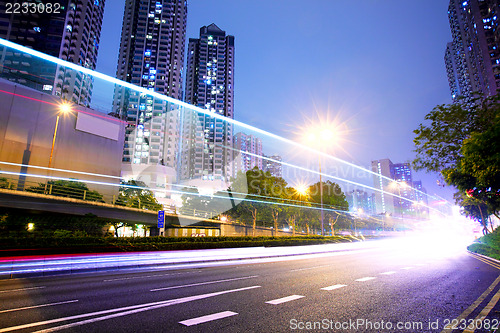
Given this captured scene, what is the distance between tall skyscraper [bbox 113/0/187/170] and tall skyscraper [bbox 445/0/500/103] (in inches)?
4073

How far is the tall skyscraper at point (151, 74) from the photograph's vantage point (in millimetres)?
118062

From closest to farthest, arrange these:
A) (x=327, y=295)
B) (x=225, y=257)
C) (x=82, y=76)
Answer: (x=327, y=295)
(x=225, y=257)
(x=82, y=76)

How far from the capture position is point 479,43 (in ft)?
252

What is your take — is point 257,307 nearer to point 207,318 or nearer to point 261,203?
point 207,318

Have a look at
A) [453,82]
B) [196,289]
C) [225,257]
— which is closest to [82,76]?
[225,257]

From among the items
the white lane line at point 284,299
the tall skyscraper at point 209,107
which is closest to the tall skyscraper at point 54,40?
the tall skyscraper at point 209,107

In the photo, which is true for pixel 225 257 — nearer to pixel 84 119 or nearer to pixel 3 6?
pixel 84 119

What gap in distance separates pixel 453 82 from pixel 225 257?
17412 centimetres

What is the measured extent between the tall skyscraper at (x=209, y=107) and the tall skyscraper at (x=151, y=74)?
13455mm

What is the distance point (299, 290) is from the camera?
7.47 meters

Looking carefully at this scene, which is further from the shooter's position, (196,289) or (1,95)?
(1,95)

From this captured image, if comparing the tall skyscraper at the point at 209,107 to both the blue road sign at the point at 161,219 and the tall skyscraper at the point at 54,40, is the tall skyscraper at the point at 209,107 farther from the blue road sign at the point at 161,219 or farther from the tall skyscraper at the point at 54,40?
the blue road sign at the point at 161,219

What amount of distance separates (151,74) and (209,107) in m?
37.1

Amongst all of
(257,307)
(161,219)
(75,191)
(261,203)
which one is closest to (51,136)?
(75,191)
